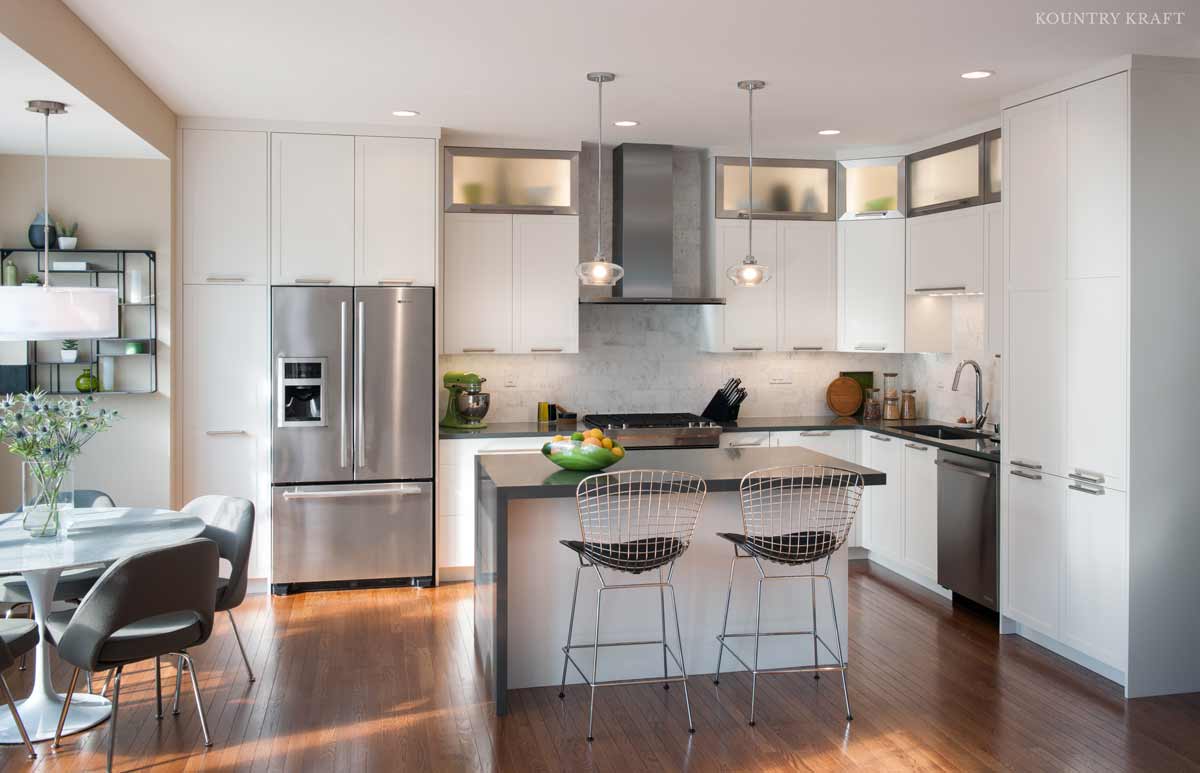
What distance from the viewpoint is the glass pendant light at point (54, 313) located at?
370 centimetres

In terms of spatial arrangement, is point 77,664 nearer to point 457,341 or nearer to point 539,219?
point 457,341

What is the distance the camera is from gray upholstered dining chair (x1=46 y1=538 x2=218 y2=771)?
3.17 meters

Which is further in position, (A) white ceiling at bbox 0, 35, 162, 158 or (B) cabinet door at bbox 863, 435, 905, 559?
(B) cabinet door at bbox 863, 435, 905, 559

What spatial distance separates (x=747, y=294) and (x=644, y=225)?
86cm

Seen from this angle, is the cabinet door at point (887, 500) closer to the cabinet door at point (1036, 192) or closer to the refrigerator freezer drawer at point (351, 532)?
the cabinet door at point (1036, 192)

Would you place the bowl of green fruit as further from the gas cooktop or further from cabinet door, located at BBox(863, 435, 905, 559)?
cabinet door, located at BBox(863, 435, 905, 559)

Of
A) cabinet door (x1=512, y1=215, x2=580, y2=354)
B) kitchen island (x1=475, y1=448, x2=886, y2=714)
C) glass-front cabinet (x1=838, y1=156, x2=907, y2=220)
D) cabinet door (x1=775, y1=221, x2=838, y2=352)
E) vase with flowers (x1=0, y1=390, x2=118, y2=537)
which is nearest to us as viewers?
vase with flowers (x1=0, y1=390, x2=118, y2=537)

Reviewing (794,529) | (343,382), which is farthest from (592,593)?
(343,382)

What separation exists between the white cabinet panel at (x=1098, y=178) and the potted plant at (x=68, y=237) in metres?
4.98

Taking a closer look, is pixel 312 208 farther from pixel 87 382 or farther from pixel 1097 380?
pixel 1097 380

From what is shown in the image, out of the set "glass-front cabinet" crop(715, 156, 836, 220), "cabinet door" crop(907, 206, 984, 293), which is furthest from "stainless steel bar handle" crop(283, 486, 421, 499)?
"cabinet door" crop(907, 206, 984, 293)

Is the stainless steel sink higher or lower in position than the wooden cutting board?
lower

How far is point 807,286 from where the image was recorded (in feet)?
21.6

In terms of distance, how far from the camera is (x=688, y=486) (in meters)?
3.75
